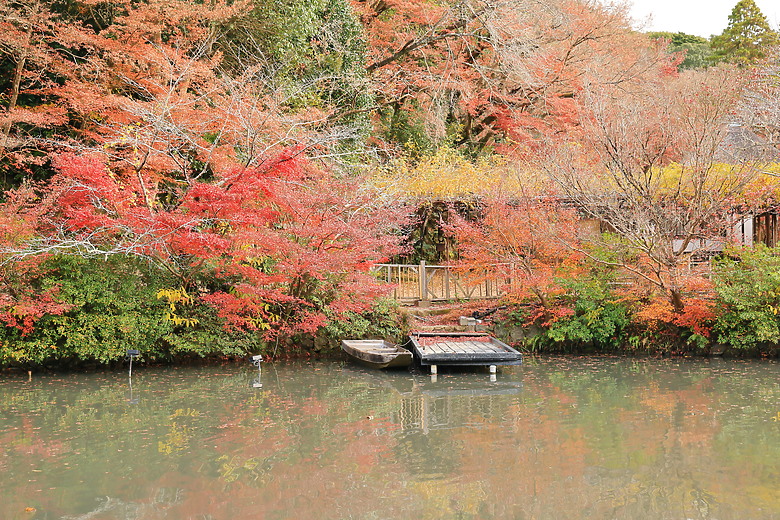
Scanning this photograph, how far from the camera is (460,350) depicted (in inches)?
461

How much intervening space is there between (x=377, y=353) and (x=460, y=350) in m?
1.49

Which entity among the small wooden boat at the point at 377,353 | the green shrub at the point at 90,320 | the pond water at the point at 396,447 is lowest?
the pond water at the point at 396,447

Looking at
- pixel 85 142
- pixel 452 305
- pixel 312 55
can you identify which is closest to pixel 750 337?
pixel 452 305

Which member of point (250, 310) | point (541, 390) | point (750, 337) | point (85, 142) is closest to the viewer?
point (541, 390)

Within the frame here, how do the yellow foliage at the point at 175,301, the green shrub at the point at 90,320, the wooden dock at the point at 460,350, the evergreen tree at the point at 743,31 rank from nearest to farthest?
the wooden dock at the point at 460,350, the green shrub at the point at 90,320, the yellow foliage at the point at 175,301, the evergreen tree at the point at 743,31

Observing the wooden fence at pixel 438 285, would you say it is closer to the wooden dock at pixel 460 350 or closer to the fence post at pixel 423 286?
the fence post at pixel 423 286

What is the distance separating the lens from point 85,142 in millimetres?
14906

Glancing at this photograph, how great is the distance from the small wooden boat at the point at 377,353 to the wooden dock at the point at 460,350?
315mm

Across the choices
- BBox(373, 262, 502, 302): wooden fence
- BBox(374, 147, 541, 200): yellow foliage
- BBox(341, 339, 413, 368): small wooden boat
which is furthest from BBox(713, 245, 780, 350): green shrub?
BBox(341, 339, 413, 368): small wooden boat

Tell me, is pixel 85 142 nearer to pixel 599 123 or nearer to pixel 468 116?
pixel 599 123

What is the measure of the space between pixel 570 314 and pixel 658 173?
3.38 m

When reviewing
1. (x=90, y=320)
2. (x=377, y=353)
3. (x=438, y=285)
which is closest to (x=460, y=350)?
(x=377, y=353)

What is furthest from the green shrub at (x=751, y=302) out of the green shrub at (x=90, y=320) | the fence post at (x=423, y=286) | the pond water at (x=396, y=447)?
the green shrub at (x=90, y=320)

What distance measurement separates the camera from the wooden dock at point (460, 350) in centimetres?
1119
